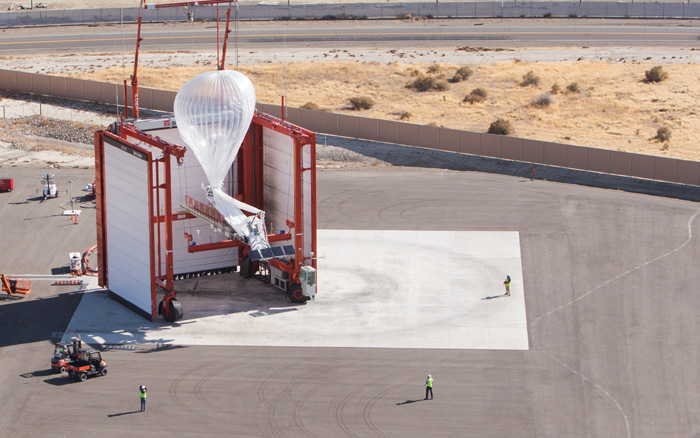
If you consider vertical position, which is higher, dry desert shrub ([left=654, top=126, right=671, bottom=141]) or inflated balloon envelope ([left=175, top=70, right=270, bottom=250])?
inflated balloon envelope ([left=175, top=70, right=270, bottom=250])

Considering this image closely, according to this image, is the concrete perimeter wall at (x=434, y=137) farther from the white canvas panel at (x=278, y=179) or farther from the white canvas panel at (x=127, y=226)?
the white canvas panel at (x=127, y=226)

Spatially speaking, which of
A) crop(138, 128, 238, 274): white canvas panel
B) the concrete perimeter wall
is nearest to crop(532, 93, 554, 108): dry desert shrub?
the concrete perimeter wall

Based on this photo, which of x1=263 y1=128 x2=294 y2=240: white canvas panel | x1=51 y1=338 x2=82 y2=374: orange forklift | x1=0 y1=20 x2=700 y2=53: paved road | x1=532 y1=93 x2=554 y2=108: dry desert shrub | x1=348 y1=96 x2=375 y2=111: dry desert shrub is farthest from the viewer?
x1=0 y1=20 x2=700 y2=53: paved road

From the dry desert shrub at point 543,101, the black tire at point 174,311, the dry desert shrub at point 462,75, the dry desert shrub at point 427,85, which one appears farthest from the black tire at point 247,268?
the dry desert shrub at point 462,75

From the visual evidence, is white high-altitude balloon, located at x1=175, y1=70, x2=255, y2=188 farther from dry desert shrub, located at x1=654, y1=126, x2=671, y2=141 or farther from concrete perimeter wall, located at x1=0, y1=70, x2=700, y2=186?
dry desert shrub, located at x1=654, y1=126, x2=671, y2=141

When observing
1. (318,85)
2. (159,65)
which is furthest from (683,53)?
(159,65)

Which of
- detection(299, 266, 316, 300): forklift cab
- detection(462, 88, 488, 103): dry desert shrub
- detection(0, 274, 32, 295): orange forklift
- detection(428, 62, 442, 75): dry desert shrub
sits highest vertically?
detection(428, 62, 442, 75): dry desert shrub

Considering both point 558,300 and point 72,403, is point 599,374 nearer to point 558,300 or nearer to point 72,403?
point 558,300
